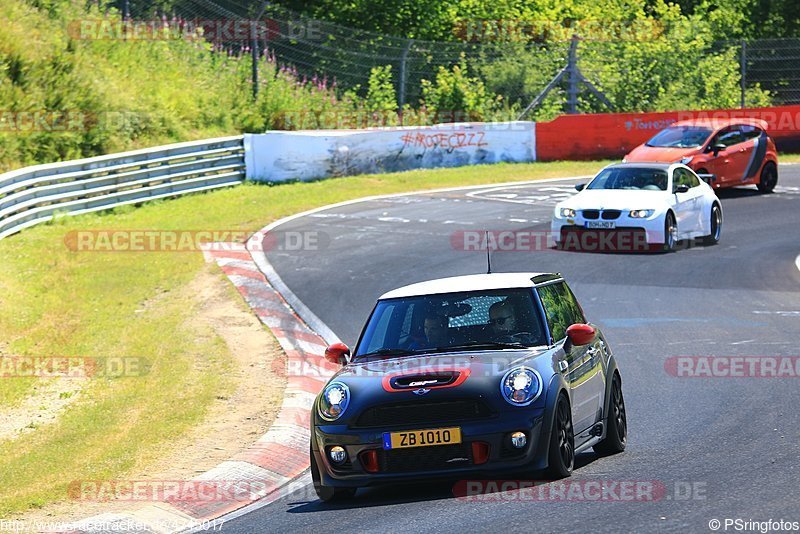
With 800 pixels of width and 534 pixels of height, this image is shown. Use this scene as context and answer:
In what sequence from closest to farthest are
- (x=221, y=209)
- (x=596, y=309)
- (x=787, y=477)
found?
(x=787, y=477) < (x=596, y=309) < (x=221, y=209)

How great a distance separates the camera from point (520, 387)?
→ 26.9ft

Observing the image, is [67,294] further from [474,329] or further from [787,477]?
[787,477]

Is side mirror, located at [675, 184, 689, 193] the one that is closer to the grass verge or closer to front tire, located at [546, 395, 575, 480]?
the grass verge

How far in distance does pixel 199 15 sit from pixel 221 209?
11687mm

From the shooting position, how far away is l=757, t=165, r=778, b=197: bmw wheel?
27.3 m

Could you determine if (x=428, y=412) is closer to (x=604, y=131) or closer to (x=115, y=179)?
(x=115, y=179)

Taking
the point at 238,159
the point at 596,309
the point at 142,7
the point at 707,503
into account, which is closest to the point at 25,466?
the point at 707,503

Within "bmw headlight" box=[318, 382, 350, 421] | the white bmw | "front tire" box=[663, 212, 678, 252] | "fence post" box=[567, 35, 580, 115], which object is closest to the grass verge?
"bmw headlight" box=[318, 382, 350, 421]

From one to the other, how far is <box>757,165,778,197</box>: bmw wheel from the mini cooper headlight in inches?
338

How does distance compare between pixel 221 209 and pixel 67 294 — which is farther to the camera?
pixel 221 209

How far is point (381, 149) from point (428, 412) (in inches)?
901

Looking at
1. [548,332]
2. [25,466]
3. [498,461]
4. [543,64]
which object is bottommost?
[25,466]

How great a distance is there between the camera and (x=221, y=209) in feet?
82.4

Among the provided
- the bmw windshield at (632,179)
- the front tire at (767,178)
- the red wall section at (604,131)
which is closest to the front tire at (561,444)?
the bmw windshield at (632,179)
